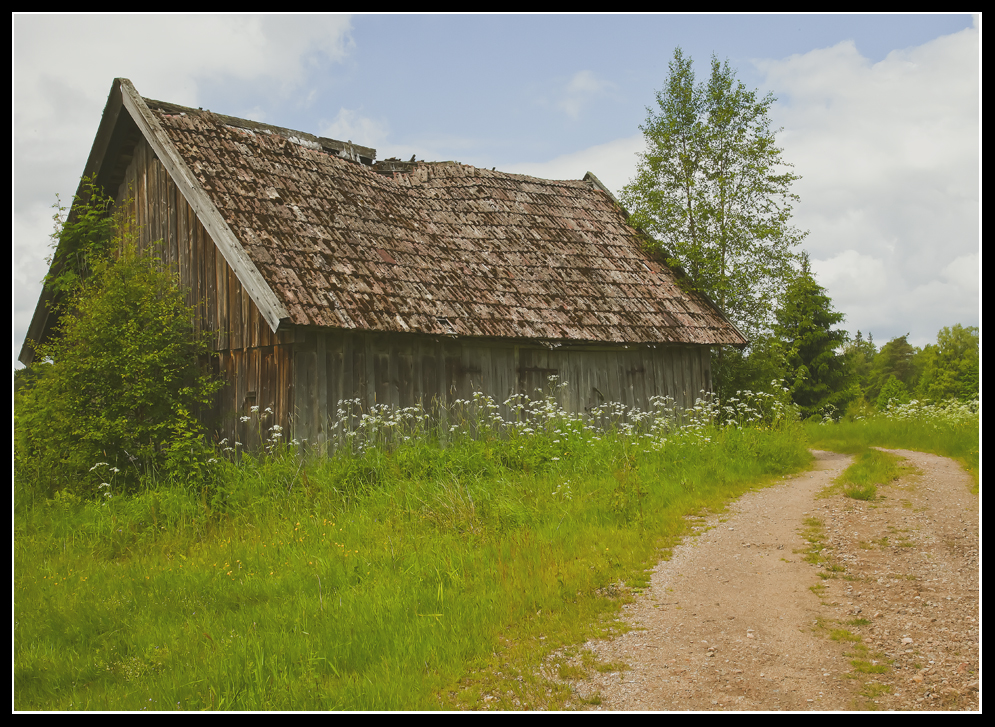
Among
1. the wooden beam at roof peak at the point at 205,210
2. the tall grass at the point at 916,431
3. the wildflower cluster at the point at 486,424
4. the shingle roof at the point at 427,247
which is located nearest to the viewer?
the wooden beam at roof peak at the point at 205,210

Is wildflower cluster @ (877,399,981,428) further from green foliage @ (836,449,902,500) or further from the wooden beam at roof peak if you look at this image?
the wooden beam at roof peak

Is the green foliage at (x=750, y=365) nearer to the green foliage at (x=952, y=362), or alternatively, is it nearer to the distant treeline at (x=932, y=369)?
the distant treeline at (x=932, y=369)

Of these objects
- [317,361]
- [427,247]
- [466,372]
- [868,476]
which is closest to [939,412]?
[868,476]

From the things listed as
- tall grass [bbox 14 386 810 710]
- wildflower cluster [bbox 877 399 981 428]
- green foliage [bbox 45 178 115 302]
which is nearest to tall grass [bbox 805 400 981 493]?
wildflower cluster [bbox 877 399 981 428]

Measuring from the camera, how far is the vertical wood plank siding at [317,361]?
9.97m

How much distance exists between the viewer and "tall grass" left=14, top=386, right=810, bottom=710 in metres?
4.56

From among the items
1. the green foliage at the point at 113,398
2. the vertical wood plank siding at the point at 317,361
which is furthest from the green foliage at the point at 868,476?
the green foliage at the point at 113,398

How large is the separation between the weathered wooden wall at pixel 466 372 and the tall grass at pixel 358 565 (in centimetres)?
55

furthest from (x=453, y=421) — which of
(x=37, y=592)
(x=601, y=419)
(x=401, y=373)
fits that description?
(x=37, y=592)

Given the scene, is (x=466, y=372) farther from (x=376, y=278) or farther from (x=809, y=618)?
(x=809, y=618)

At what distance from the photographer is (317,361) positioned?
32.8ft

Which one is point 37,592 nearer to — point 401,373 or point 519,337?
point 401,373

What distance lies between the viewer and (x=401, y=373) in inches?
427

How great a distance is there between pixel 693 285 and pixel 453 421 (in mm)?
6957
